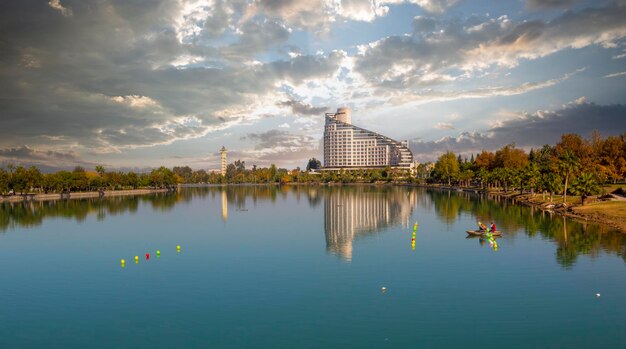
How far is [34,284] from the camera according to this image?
37.8m

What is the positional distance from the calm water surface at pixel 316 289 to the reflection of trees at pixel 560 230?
311mm

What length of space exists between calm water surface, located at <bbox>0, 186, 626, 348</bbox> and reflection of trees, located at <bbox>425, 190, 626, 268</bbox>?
1.02 feet

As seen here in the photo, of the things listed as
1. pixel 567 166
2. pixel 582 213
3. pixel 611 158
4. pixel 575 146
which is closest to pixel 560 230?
pixel 582 213

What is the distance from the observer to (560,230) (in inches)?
2512

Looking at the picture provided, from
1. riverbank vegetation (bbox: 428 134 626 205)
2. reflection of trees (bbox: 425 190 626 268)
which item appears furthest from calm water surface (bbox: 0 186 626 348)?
riverbank vegetation (bbox: 428 134 626 205)

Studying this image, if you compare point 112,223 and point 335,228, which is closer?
point 335,228

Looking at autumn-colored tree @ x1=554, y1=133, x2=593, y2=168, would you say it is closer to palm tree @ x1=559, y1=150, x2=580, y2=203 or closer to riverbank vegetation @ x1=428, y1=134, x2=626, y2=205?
riverbank vegetation @ x1=428, y1=134, x2=626, y2=205

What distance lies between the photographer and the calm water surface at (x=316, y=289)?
25.2 m

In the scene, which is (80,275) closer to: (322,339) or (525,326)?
(322,339)

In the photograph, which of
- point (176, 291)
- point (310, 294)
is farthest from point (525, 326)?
point (176, 291)

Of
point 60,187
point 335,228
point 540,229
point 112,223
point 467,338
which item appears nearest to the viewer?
point 467,338

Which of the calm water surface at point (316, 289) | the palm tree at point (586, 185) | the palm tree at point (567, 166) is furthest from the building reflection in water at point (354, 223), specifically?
the palm tree at point (567, 166)

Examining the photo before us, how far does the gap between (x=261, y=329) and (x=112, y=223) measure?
66.5 m

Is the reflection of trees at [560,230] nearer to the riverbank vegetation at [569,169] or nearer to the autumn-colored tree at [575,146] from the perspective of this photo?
the riverbank vegetation at [569,169]
